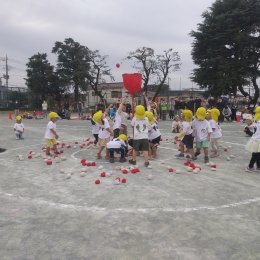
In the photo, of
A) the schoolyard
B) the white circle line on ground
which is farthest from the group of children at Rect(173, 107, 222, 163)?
the white circle line on ground

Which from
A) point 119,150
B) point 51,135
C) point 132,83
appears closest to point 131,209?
point 119,150

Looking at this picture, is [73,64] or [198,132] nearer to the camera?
[198,132]

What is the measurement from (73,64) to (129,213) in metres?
42.7

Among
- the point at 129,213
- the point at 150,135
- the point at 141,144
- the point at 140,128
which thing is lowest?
the point at 129,213

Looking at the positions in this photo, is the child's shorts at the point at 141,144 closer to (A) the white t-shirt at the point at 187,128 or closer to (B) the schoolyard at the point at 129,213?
(B) the schoolyard at the point at 129,213

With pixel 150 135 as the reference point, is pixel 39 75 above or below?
above

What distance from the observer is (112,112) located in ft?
65.8

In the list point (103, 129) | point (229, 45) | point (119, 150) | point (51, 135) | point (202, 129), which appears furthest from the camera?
point (229, 45)

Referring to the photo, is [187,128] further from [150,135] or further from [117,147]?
[117,147]

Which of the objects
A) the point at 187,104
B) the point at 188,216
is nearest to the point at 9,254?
the point at 188,216

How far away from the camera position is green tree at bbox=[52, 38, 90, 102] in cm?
4547

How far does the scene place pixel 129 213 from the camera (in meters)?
5.15

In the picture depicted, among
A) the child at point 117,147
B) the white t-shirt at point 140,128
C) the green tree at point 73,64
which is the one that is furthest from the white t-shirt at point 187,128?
the green tree at point 73,64

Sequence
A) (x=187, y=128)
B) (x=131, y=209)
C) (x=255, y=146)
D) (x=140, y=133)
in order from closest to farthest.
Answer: (x=131, y=209), (x=255, y=146), (x=140, y=133), (x=187, y=128)
